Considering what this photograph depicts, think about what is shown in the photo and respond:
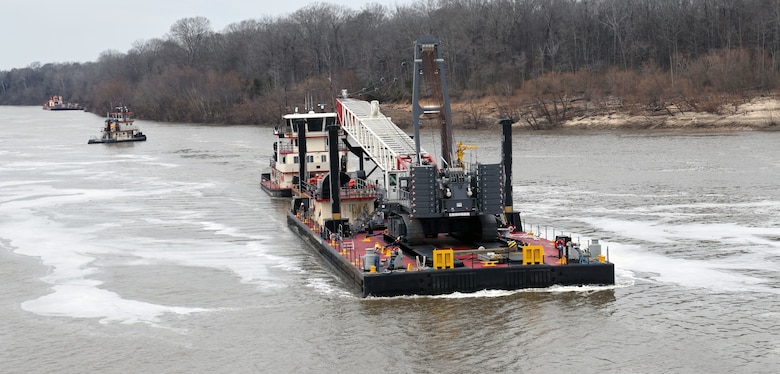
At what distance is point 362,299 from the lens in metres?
28.8

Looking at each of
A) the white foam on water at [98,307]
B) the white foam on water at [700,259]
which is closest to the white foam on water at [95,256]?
the white foam on water at [98,307]

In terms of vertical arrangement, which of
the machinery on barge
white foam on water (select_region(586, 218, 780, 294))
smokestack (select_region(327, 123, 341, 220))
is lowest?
white foam on water (select_region(586, 218, 780, 294))

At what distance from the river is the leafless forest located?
1600 inches

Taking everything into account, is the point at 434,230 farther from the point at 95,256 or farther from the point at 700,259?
the point at 95,256

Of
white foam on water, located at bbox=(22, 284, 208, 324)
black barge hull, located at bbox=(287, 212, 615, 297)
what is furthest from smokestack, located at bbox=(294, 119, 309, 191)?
black barge hull, located at bbox=(287, 212, 615, 297)

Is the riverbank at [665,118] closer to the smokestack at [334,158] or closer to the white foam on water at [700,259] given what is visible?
the white foam on water at [700,259]

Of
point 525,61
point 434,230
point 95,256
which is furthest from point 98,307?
point 525,61

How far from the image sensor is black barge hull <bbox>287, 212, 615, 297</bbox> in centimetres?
2831

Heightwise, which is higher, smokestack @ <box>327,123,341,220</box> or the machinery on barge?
smokestack @ <box>327,123,341,220</box>

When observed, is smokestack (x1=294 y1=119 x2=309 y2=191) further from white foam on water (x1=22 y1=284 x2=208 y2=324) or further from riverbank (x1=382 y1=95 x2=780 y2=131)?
riverbank (x1=382 y1=95 x2=780 y2=131)

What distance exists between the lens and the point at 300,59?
6102 inches

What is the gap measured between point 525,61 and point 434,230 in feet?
304

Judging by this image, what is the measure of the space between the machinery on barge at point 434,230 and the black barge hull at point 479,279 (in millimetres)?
28

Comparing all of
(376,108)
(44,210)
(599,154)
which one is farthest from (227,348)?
(599,154)
